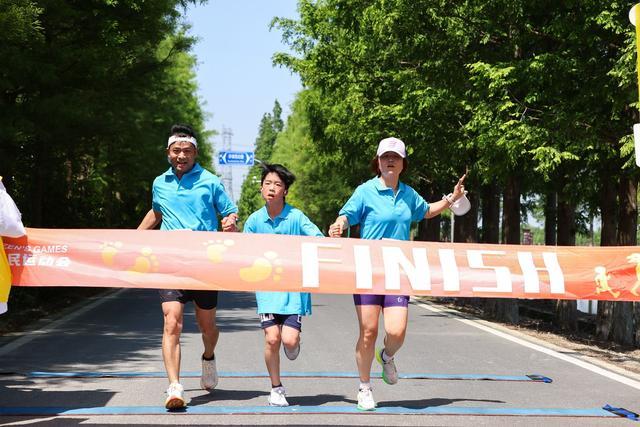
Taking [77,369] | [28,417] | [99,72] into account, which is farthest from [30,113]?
[28,417]

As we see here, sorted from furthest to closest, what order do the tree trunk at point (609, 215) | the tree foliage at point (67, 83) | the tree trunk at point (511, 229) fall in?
the tree trunk at point (511, 229)
the tree trunk at point (609, 215)
the tree foliage at point (67, 83)

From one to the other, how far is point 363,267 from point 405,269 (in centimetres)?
33

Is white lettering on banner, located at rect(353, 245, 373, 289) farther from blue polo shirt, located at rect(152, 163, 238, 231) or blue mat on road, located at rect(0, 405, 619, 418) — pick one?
blue polo shirt, located at rect(152, 163, 238, 231)

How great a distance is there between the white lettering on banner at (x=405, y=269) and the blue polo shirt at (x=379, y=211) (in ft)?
0.84

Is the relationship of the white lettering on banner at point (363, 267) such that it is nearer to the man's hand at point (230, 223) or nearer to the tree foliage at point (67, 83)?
the man's hand at point (230, 223)

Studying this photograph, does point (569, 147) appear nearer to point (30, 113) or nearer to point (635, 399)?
point (635, 399)

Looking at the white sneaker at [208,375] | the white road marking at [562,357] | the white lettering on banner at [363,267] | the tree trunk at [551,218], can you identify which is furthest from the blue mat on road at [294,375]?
the tree trunk at [551,218]

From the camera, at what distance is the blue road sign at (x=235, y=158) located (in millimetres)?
46969

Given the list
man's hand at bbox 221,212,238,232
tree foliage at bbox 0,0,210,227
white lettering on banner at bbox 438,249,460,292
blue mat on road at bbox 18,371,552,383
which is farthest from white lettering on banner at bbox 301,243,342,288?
tree foliage at bbox 0,0,210,227

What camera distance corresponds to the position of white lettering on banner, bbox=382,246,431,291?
261 inches

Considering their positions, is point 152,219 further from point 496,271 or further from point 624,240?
point 624,240

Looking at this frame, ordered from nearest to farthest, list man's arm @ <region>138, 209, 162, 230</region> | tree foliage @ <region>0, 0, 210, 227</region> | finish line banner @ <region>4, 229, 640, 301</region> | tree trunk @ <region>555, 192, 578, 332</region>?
finish line banner @ <region>4, 229, 640, 301</region>
man's arm @ <region>138, 209, 162, 230</region>
tree foliage @ <region>0, 0, 210, 227</region>
tree trunk @ <region>555, 192, 578, 332</region>

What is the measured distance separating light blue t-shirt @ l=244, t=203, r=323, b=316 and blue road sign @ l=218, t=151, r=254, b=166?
39.8 m

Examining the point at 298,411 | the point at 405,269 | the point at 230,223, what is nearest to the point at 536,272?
the point at 405,269
